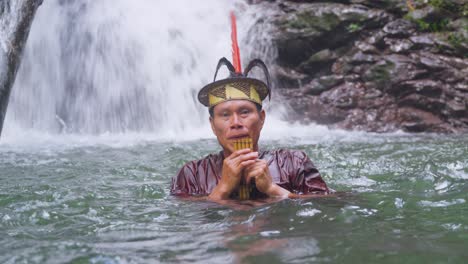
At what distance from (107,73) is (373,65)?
591cm

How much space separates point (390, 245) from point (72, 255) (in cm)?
137

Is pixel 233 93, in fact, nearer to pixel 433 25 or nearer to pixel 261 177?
pixel 261 177

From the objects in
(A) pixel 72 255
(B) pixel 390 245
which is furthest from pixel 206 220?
(B) pixel 390 245

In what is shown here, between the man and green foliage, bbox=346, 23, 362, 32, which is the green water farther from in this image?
green foliage, bbox=346, 23, 362, 32

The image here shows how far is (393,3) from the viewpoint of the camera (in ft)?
38.0

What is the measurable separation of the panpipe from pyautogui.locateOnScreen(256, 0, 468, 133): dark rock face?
7.75m

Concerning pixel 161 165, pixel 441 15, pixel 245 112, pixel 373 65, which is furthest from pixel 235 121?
pixel 441 15

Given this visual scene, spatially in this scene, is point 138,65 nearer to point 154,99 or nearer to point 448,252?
point 154,99

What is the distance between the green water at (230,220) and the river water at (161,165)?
0.01 meters

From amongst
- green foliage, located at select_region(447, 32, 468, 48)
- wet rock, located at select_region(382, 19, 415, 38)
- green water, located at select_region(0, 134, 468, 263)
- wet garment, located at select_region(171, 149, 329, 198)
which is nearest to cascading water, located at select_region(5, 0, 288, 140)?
wet rock, located at select_region(382, 19, 415, 38)

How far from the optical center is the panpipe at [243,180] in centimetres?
320

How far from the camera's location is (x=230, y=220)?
287 centimetres

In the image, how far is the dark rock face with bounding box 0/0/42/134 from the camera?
584cm

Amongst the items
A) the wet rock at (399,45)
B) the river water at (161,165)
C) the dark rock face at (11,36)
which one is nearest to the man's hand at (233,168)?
the river water at (161,165)
